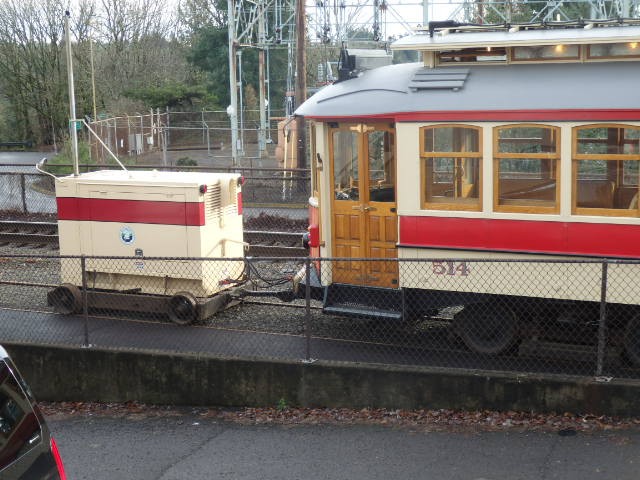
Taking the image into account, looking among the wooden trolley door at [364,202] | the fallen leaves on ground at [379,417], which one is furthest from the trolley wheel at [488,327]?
the fallen leaves on ground at [379,417]

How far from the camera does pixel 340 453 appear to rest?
25.1ft

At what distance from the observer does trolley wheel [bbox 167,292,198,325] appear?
35.9 ft

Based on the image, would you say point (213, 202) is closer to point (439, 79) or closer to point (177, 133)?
point (439, 79)

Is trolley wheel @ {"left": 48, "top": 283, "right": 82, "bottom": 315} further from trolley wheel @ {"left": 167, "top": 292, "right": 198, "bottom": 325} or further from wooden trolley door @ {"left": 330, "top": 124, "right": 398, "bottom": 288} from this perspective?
wooden trolley door @ {"left": 330, "top": 124, "right": 398, "bottom": 288}

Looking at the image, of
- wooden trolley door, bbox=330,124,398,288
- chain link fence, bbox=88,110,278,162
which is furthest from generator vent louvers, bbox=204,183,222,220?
chain link fence, bbox=88,110,278,162

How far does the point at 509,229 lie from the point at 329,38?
2271 centimetres

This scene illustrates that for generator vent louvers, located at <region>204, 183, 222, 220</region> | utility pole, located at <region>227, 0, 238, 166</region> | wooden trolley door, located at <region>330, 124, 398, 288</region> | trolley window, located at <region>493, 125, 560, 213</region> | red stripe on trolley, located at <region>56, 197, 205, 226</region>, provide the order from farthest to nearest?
utility pole, located at <region>227, 0, 238, 166</region> < generator vent louvers, located at <region>204, 183, 222, 220</region> < red stripe on trolley, located at <region>56, 197, 205, 226</region> < wooden trolley door, located at <region>330, 124, 398, 288</region> < trolley window, located at <region>493, 125, 560, 213</region>

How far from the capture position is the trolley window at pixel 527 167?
903 cm

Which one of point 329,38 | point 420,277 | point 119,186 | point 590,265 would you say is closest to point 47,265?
point 119,186

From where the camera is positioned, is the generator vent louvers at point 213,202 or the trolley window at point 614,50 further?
the generator vent louvers at point 213,202

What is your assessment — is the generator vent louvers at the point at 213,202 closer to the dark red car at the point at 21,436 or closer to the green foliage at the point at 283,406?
the green foliage at the point at 283,406

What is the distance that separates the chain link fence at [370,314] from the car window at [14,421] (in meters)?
4.47

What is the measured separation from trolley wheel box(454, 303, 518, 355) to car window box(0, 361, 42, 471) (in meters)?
5.84

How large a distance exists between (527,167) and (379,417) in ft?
9.81
